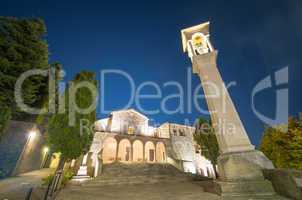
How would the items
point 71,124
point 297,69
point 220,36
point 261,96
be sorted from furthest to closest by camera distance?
point 261,96 < point 220,36 < point 297,69 < point 71,124

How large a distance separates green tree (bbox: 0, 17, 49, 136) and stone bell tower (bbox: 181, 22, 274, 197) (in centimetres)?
936

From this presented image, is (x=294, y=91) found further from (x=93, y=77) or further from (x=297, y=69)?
(x=93, y=77)

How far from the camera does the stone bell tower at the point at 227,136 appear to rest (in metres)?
5.64

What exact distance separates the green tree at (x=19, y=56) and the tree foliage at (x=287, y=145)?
1913 centimetres

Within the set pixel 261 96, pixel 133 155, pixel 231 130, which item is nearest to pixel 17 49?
pixel 231 130

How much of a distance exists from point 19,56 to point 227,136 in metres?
11.4

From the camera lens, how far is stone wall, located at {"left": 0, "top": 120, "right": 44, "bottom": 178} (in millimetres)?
11086

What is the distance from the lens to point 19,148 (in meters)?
12.6

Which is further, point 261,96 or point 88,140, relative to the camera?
point 261,96

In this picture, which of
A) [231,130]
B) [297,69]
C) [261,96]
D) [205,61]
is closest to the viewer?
[231,130]

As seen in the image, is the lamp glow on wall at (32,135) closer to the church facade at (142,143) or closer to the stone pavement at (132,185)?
the stone pavement at (132,185)

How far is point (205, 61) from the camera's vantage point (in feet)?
27.1

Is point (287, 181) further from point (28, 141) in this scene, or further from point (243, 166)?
point (28, 141)

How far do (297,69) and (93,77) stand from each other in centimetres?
5204
